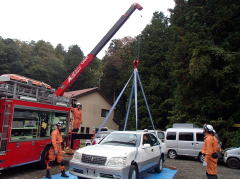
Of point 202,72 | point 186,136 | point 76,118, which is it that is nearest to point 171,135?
point 186,136

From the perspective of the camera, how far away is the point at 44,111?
31.7 feet

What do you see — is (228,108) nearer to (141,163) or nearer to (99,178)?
(141,163)

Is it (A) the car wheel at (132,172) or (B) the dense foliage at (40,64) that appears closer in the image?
(A) the car wheel at (132,172)

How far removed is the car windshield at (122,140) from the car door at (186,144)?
8781 millimetres

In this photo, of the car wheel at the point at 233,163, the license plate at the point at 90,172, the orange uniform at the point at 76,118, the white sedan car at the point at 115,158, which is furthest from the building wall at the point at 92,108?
the license plate at the point at 90,172

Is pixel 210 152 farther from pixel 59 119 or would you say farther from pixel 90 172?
pixel 59 119

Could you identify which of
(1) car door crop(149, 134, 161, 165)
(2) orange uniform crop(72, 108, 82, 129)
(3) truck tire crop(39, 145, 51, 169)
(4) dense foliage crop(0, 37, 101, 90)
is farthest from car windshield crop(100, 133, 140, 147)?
(4) dense foliage crop(0, 37, 101, 90)

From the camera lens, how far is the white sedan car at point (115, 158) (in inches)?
272

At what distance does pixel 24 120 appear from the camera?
8.64 m

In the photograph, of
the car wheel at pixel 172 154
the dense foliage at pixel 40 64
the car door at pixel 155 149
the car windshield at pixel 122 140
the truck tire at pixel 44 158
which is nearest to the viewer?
the car windshield at pixel 122 140

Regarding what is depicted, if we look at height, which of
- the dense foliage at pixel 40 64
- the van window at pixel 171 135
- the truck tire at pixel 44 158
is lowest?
the truck tire at pixel 44 158

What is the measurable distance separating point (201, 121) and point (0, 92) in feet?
52.6

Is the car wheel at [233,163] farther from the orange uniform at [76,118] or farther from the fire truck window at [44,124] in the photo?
the fire truck window at [44,124]

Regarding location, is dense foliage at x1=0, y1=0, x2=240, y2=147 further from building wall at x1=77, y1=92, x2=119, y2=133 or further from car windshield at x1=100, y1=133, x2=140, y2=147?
car windshield at x1=100, y1=133, x2=140, y2=147
